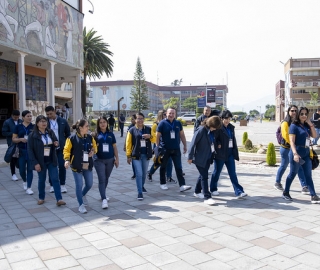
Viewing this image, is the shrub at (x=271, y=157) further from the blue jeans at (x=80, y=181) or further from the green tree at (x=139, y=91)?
the green tree at (x=139, y=91)

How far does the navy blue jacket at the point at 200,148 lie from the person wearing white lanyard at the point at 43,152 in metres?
2.44

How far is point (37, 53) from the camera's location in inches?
749

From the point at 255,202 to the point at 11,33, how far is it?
15305mm

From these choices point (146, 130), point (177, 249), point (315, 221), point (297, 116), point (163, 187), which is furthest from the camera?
point (163, 187)

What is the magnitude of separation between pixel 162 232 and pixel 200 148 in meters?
2.02

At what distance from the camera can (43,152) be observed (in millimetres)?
5812

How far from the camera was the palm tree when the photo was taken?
3378cm

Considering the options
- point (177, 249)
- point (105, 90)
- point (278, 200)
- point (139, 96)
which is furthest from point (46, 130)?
point (105, 90)

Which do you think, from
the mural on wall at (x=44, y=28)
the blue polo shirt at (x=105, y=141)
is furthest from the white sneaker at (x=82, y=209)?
the mural on wall at (x=44, y=28)

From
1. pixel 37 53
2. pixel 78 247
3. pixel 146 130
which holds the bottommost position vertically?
pixel 78 247

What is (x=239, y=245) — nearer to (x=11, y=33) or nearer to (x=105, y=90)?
(x=11, y=33)

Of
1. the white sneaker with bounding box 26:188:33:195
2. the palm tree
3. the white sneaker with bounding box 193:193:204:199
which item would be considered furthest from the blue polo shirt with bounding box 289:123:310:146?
the palm tree

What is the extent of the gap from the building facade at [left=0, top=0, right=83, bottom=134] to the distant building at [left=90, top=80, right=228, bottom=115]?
72214mm

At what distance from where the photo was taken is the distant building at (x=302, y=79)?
70.0m
